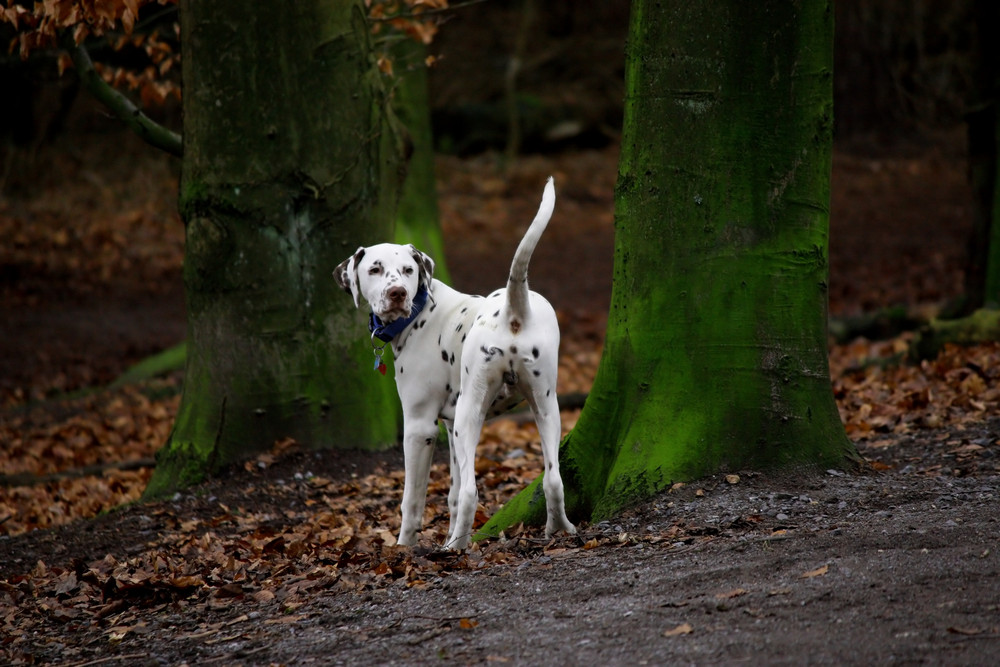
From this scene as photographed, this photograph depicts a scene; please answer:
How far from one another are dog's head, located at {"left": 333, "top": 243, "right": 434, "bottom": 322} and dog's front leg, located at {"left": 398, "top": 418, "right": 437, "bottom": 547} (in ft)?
2.13

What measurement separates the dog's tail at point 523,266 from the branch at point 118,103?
4.18m

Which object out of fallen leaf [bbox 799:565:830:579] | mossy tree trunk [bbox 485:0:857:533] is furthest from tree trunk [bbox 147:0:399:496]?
fallen leaf [bbox 799:565:830:579]

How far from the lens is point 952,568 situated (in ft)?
14.0

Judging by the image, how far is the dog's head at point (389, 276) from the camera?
550cm

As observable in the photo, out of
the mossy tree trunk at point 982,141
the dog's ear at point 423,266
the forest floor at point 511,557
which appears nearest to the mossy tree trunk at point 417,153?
the forest floor at point 511,557

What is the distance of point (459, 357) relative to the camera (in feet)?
18.6

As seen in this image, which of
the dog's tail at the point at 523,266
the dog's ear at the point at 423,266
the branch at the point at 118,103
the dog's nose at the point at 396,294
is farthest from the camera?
the branch at the point at 118,103

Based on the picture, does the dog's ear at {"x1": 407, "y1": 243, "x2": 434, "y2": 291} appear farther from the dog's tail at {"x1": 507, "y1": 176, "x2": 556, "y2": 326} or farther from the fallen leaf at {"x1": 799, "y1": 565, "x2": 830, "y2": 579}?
the fallen leaf at {"x1": 799, "y1": 565, "x2": 830, "y2": 579}

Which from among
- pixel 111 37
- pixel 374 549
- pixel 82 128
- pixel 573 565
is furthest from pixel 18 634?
pixel 82 128

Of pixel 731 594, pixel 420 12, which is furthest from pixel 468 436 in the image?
pixel 420 12

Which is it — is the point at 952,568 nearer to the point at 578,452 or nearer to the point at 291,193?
the point at 578,452

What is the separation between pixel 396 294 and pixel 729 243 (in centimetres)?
180

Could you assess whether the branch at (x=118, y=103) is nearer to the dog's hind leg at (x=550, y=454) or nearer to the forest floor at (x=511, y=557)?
the forest floor at (x=511, y=557)

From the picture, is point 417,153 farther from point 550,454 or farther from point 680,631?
point 680,631
